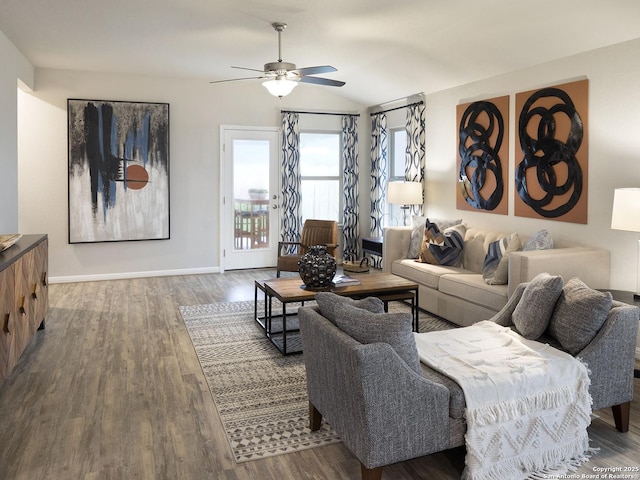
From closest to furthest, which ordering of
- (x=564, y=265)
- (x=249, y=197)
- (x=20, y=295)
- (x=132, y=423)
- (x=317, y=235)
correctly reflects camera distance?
(x=132, y=423), (x=20, y=295), (x=564, y=265), (x=317, y=235), (x=249, y=197)

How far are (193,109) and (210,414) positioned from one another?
5.21 meters

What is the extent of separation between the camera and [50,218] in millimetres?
6852

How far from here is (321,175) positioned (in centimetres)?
827

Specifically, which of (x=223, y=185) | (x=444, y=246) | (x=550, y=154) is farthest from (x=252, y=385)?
(x=223, y=185)

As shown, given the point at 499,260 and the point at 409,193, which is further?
the point at 409,193

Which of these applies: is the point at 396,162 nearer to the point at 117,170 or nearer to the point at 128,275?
the point at 117,170

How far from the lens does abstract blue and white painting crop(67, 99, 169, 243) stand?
6.89 metres

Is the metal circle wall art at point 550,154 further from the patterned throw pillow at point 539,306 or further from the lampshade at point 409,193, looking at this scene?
the patterned throw pillow at point 539,306

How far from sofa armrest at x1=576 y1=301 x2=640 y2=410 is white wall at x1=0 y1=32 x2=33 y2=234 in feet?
15.8

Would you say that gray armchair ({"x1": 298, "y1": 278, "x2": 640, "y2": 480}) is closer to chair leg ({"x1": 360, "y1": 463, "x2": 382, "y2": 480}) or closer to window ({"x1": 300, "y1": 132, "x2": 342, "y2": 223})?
chair leg ({"x1": 360, "y1": 463, "x2": 382, "y2": 480})

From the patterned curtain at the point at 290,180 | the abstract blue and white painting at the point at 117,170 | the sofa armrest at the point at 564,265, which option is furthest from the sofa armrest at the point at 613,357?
the abstract blue and white painting at the point at 117,170

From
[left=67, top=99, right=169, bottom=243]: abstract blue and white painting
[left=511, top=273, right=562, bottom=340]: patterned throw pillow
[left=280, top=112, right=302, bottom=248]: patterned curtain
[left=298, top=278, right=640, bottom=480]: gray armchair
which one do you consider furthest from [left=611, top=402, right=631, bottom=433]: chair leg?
[left=67, top=99, right=169, bottom=243]: abstract blue and white painting

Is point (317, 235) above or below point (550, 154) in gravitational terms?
below

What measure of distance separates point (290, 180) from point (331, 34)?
2994 millimetres
